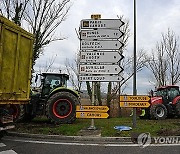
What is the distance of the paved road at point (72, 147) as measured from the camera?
7352 mm

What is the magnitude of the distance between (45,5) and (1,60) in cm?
1276

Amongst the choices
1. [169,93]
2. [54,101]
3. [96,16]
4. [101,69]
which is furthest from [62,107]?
[169,93]

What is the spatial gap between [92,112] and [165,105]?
8922mm

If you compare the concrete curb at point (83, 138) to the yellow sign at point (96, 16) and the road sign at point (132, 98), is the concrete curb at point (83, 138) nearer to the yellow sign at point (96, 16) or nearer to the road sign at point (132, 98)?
the road sign at point (132, 98)

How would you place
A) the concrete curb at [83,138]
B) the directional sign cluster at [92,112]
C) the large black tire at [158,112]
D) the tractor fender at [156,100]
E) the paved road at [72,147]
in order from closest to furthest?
the paved road at [72,147] → the concrete curb at [83,138] → the directional sign cluster at [92,112] → the large black tire at [158,112] → the tractor fender at [156,100]

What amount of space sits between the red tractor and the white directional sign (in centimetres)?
709

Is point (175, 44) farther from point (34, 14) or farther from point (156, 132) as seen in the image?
point (156, 132)

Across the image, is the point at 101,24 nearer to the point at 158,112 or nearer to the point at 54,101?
the point at 54,101

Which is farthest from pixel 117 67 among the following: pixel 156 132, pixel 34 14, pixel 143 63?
pixel 143 63

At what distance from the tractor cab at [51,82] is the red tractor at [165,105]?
20.6ft

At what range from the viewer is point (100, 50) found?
1105 centimetres

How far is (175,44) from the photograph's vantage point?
108ft

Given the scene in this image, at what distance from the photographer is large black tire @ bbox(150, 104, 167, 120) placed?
17.0m

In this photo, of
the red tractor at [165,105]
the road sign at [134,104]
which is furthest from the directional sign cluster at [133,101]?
the red tractor at [165,105]
